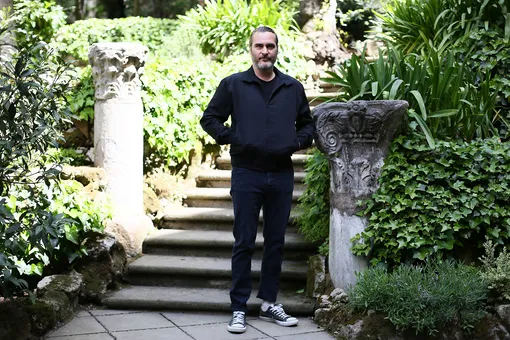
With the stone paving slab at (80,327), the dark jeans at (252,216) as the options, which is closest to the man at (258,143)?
the dark jeans at (252,216)

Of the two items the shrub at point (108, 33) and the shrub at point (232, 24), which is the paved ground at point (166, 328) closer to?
the shrub at point (232, 24)

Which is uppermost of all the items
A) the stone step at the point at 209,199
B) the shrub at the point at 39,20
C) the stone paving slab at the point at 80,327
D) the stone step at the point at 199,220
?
the shrub at the point at 39,20

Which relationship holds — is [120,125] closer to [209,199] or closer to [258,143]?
[209,199]

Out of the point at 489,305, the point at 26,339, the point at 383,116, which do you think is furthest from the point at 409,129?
the point at 26,339

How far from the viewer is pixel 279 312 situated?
4.91 m

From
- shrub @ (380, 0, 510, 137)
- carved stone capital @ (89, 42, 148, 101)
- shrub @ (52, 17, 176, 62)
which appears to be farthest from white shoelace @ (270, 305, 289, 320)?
shrub @ (52, 17, 176, 62)

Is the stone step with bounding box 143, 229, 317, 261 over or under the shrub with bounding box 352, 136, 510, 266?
under

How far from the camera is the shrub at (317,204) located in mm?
5535

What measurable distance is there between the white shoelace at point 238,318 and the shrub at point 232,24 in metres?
6.34

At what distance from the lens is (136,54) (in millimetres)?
6109

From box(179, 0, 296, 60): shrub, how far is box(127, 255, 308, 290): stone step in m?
5.35

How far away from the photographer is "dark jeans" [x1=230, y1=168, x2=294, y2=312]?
4.78m

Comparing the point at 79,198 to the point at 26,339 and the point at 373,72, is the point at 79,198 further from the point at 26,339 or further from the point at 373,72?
the point at 373,72

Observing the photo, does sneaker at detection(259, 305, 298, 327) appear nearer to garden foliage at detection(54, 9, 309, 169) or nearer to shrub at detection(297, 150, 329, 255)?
shrub at detection(297, 150, 329, 255)
